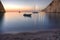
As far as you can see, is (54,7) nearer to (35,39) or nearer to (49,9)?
(49,9)

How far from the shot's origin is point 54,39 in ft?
53.9

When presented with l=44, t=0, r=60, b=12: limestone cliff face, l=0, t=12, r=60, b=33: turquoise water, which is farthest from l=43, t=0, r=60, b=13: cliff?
l=0, t=12, r=60, b=33: turquoise water

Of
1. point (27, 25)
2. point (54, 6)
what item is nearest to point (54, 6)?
point (54, 6)

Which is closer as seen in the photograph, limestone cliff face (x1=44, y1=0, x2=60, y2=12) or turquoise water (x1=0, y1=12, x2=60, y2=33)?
turquoise water (x1=0, y1=12, x2=60, y2=33)

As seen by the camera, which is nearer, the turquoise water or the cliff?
the turquoise water

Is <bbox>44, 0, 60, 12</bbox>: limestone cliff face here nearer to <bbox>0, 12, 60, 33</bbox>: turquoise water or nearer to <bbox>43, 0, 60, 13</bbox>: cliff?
<bbox>43, 0, 60, 13</bbox>: cliff

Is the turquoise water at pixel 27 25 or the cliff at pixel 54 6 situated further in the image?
the cliff at pixel 54 6

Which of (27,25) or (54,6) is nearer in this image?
(27,25)

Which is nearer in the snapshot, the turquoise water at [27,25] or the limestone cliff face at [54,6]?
the turquoise water at [27,25]

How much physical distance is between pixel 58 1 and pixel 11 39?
10517 centimetres

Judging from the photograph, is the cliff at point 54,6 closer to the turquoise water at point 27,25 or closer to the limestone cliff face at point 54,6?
the limestone cliff face at point 54,6

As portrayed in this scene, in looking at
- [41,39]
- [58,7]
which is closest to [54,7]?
[58,7]

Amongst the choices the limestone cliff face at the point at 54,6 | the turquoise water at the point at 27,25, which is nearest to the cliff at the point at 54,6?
the limestone cliff face at the point at 54,6

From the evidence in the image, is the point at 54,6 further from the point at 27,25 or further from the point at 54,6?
the point at 27,25
